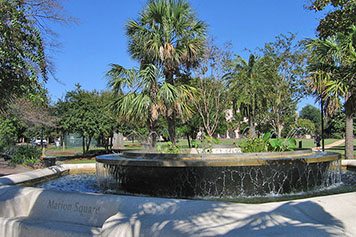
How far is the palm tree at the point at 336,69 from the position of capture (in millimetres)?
11127

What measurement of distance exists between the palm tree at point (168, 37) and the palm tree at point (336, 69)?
489 cm

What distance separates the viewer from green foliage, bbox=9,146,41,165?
17.0 m

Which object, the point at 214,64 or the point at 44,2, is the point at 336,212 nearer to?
the point at 44,2

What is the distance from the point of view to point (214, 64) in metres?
28.8

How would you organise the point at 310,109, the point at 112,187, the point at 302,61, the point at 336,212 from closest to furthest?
the point at 336,212 < the point at 112,187 < the point at 302,61 < the point at 310,109

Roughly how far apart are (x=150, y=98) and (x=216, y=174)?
8125 mm

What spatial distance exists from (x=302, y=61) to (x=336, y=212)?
1131 inches

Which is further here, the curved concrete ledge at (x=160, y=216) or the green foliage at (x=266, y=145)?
the green foliage at (x=266, y=145)

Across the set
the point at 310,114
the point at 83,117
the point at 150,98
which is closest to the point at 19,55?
the point at 150,98

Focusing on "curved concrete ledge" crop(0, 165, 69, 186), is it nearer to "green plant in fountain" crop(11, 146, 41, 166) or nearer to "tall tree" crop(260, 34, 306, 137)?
"green plant in fountain" crop(11, 146, 41, 166)

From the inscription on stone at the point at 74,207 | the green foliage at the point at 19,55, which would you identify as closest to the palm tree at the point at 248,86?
the green foliage at the point at 19,55

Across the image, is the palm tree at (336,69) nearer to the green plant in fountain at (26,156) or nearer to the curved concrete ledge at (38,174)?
the curved concrete ledge at (38,174)

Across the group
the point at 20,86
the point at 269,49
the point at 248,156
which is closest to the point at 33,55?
the point at 20,86

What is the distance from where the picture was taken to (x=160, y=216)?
12.6ft
